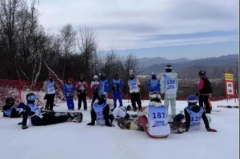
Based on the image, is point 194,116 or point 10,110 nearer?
point 194,116

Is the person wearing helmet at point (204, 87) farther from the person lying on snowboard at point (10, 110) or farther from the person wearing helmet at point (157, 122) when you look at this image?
the person lying on snowboard at point (10, 110)

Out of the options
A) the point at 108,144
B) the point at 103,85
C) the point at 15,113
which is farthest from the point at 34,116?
the point at 103,85

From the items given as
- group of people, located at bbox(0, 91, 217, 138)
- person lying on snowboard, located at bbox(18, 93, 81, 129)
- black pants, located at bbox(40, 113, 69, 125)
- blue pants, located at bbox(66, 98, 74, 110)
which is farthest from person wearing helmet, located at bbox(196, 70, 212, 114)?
blue pants, located at bbox(66, 98, 74, 110)

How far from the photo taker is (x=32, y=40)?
77.6 feet

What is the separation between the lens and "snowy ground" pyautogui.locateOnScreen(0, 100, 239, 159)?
477 cm

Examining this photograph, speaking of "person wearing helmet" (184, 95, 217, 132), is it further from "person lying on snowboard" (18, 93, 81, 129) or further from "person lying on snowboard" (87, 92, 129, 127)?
"person lying on snowboard" (18, 93, 81, 129)

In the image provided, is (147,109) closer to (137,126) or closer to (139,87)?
(137,126)

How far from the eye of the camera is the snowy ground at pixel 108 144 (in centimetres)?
477

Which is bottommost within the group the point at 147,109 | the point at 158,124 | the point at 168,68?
the point at 158,124

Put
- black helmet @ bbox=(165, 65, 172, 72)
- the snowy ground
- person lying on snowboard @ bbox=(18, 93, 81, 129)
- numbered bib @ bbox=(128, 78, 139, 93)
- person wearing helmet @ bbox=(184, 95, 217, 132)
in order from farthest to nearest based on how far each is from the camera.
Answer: numbered bib @ bbox=(128, 78, 139, 93), black helmet @ bbox=(165, 65, 172, 72), person lying on snowboard @ bbox=(18, 93, 81, 129), person wearing helmet @ bbox=(184, 95, 217, 132), the snowy ground

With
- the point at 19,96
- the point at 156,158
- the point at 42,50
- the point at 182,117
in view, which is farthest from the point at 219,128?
the point at 42,50

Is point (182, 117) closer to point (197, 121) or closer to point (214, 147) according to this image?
point (197, 121)

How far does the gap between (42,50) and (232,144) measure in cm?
2308

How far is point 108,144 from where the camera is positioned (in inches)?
215
